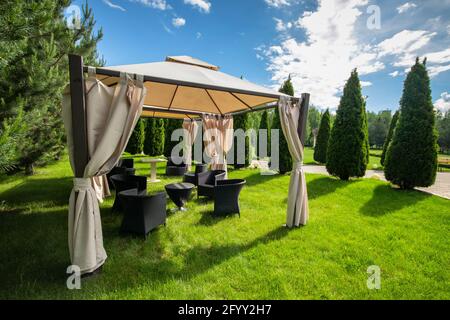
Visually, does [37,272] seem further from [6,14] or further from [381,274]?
[381,274]

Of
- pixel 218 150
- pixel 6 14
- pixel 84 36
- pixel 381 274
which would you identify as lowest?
pixel 381 274

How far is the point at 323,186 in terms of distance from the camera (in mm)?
7086

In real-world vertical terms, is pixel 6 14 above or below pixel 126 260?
above

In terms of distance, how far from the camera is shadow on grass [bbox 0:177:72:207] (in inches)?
203

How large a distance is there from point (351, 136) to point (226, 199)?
569 centimetres

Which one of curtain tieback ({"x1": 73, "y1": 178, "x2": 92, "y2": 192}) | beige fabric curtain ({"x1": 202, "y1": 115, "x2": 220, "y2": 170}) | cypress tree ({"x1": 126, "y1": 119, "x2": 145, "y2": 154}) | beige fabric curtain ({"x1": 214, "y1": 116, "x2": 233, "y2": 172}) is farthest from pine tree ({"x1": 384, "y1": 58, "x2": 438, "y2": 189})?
cypress tree ({"x1": 126, "y1": 119, "x2": 145, "y2": 154})

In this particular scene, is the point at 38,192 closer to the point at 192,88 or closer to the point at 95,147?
the point at 95,147

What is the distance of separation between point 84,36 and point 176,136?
808 cm

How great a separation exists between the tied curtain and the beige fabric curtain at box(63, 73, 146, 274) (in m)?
4.69

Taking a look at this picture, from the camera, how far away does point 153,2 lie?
15.0ft

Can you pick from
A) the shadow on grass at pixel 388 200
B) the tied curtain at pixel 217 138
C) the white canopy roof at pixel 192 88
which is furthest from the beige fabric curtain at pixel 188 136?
the shadow on grass at pixel 388 200

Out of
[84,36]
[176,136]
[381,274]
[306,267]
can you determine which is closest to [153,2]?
[84,36]

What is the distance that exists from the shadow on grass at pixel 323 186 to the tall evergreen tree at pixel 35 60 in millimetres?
6711

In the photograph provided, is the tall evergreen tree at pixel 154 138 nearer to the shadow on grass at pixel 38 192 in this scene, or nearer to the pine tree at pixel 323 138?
the shadow on grass at pixel 38 192
